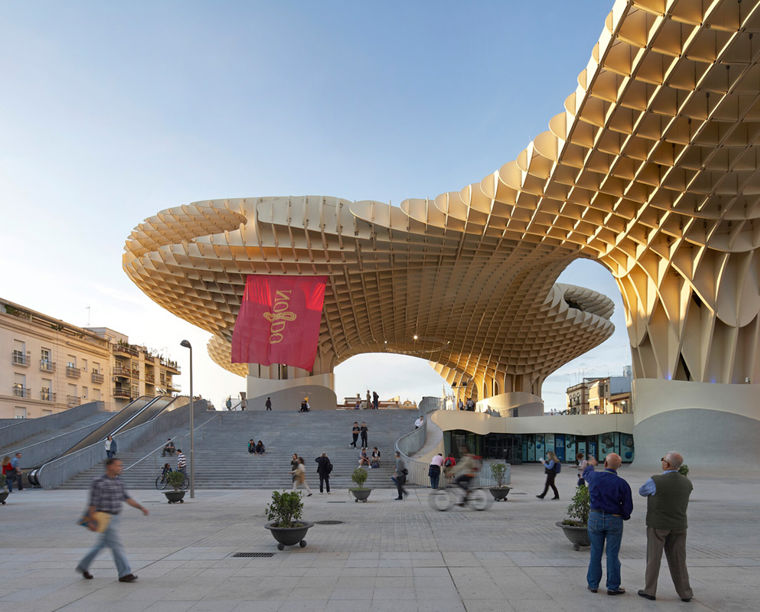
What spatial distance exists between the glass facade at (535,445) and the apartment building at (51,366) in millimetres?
27911

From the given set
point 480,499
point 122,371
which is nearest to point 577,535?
point 480,499

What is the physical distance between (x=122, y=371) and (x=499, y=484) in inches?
2104

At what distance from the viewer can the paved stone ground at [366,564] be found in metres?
7.00

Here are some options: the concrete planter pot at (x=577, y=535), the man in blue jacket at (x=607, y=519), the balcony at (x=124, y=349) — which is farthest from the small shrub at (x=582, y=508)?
the balcony at (x=124, y=349)

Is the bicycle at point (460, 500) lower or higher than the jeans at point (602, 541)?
lower

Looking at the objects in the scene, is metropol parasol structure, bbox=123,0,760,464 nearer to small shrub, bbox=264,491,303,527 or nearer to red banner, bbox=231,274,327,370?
red banner, bbox=231,274,327,370

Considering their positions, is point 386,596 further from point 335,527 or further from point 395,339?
point 395,339

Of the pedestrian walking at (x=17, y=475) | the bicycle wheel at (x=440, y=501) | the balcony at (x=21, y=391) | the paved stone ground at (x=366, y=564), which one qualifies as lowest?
the pedestrian walking at (x=17, y=475)

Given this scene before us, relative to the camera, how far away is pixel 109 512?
824 cm

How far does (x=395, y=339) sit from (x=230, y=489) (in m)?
44.5

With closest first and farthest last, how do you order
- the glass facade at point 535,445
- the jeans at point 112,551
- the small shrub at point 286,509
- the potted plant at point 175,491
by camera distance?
the jeans at point 112,551 < the small shrub at point 286,509 < the potted plant at point 175,491 < the glass facade at point 535,445

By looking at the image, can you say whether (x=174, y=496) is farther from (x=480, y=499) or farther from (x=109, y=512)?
(x=109, y=512)

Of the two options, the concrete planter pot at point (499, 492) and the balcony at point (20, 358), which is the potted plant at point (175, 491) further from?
the balcony at point (20, 358)

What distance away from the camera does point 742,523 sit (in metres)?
13.5
